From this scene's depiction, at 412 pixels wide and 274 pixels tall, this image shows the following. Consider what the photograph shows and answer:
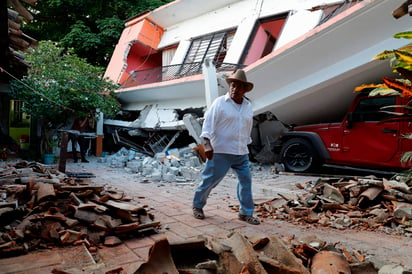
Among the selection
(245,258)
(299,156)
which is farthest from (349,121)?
(245,258)

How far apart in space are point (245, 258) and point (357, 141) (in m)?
5.77

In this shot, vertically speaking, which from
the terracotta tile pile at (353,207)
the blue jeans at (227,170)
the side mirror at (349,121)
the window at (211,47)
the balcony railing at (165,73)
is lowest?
the terracotta tile pile at (353,207)

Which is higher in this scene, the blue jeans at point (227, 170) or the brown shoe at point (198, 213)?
the blue jeans at point (227, 170)

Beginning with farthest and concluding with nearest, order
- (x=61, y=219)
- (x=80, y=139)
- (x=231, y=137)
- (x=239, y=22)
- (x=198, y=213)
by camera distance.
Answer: (x=239, y=22) < (x=80, y=139) < (x=198, y=213) < (x=231, y=137) < (x=61, y=219)

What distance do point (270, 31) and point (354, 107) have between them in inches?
216

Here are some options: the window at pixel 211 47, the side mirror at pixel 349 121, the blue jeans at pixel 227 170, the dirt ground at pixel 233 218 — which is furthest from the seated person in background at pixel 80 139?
the side mirror at pixel 349 121

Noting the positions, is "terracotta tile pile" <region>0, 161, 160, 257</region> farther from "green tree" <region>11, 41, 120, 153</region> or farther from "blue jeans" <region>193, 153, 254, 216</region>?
"green tree" <region>11, 41, 120, 153</region>

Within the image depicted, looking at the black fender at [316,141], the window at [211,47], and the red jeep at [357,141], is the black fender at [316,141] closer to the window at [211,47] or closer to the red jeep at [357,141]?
the red jeep at [357,141]

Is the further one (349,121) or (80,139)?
(80,139)

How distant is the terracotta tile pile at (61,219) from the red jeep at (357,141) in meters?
5.24

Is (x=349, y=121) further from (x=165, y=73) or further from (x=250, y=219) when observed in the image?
(x=165, y=73)

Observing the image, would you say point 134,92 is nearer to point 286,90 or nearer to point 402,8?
point 286,90

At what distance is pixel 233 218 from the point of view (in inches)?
150

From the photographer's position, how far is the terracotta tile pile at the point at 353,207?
139 inches
